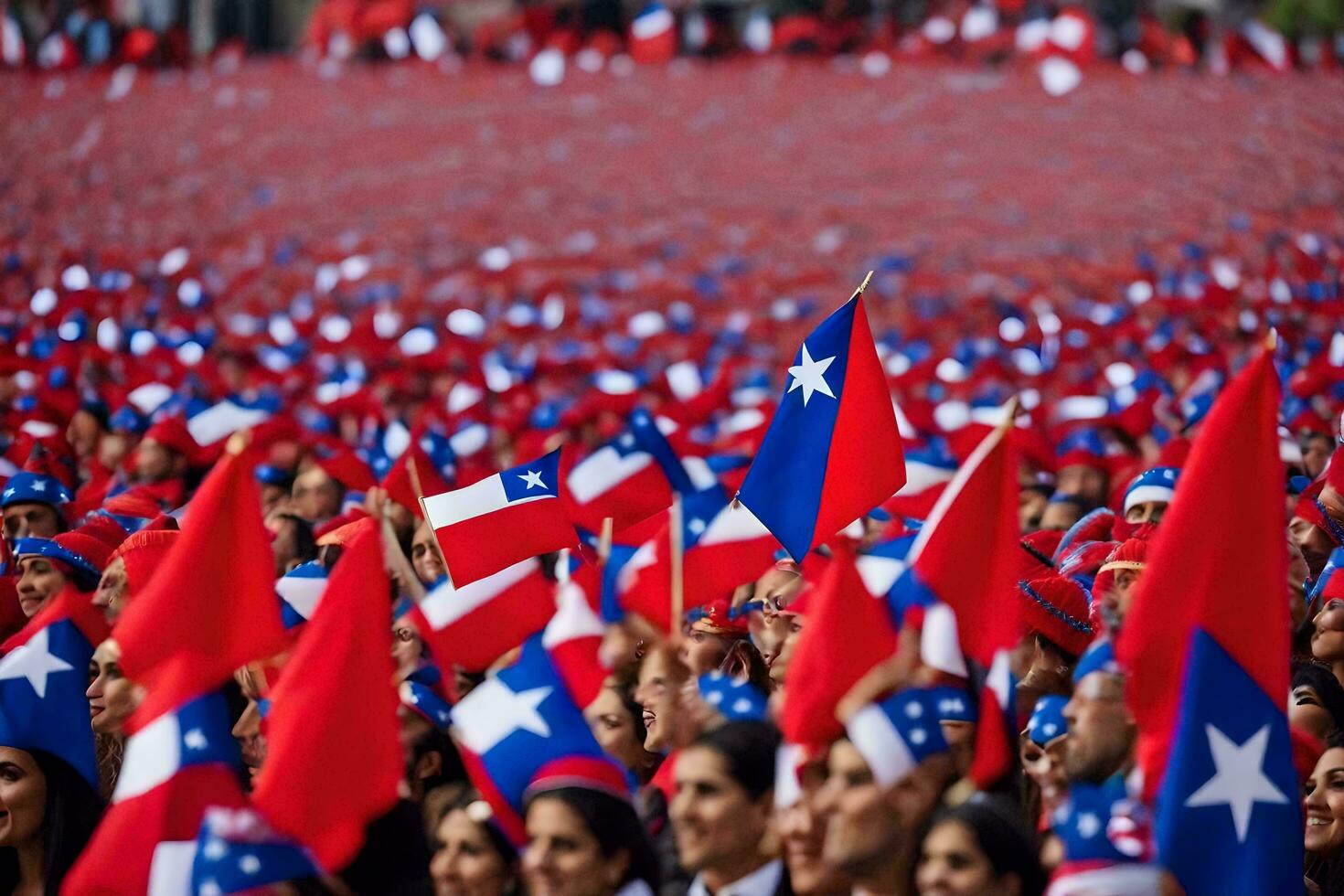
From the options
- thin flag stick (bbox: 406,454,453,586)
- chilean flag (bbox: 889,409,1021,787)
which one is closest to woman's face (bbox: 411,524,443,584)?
thin flag stick (bbox: 406,454,453,586)

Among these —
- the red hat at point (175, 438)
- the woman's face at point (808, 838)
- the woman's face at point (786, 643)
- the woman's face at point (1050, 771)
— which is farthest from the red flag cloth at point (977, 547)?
the red hat at point (175, 438)

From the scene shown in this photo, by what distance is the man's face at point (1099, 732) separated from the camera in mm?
5203

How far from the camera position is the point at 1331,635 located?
704cm

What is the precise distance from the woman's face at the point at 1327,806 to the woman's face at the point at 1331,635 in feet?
3.39

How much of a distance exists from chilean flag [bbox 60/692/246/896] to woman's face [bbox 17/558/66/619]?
9.97 feet

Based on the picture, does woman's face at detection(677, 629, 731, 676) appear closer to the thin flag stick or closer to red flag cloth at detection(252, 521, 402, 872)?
the thin flag stick

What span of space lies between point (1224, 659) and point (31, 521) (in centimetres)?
659

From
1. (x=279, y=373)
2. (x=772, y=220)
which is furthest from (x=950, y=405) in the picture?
(x=772, y=220)

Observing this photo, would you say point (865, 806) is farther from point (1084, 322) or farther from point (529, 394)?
point (1084, 322)

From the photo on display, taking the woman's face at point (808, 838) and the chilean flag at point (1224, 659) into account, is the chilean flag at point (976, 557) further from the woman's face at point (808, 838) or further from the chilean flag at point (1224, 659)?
the woman's face at point (808, 838)

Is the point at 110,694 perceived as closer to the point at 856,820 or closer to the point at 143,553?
the point at 143,553

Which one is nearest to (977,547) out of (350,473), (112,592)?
(112,592)

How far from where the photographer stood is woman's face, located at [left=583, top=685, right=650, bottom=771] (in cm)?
657

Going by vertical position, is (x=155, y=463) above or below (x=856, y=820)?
below
